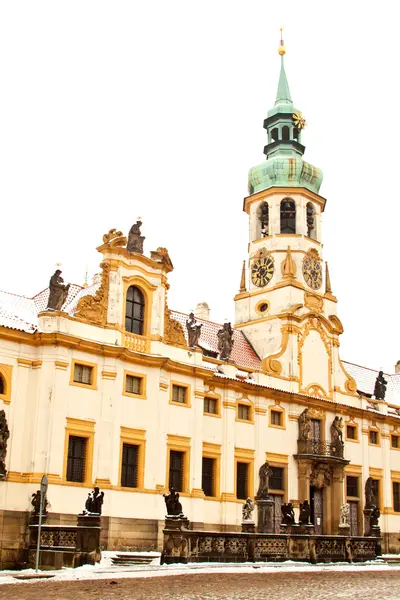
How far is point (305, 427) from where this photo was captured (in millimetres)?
44406

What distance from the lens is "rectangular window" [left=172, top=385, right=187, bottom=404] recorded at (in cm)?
3853

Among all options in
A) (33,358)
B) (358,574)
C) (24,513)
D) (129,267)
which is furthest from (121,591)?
(129,267)

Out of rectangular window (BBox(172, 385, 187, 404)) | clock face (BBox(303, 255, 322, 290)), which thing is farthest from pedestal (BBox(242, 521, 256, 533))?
clock face (BBox(303, 255, 322, 290))

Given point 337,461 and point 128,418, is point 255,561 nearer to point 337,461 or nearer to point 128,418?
point 128,418

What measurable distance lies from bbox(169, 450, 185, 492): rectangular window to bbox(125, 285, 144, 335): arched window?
6.23 m

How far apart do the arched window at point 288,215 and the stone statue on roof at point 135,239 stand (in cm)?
1509

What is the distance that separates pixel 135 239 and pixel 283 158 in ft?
55.9

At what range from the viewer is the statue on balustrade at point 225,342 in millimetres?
Answer: 43000

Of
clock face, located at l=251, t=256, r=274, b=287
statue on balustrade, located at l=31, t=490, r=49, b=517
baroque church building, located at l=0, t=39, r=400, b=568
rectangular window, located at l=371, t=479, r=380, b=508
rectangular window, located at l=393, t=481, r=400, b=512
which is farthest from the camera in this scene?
rectangular window, located at l=393, t=481, r=400, b=512

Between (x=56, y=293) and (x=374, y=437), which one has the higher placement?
(x=56, y=293)

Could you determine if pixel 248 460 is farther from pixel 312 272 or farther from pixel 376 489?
pixel 312 272

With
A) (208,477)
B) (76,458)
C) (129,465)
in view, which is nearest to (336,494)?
(208,477)

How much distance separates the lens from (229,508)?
40.1m

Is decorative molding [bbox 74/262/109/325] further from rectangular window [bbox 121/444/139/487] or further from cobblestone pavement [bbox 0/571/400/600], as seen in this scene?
cobblestone pavement [bbox 0/571/400/600]
